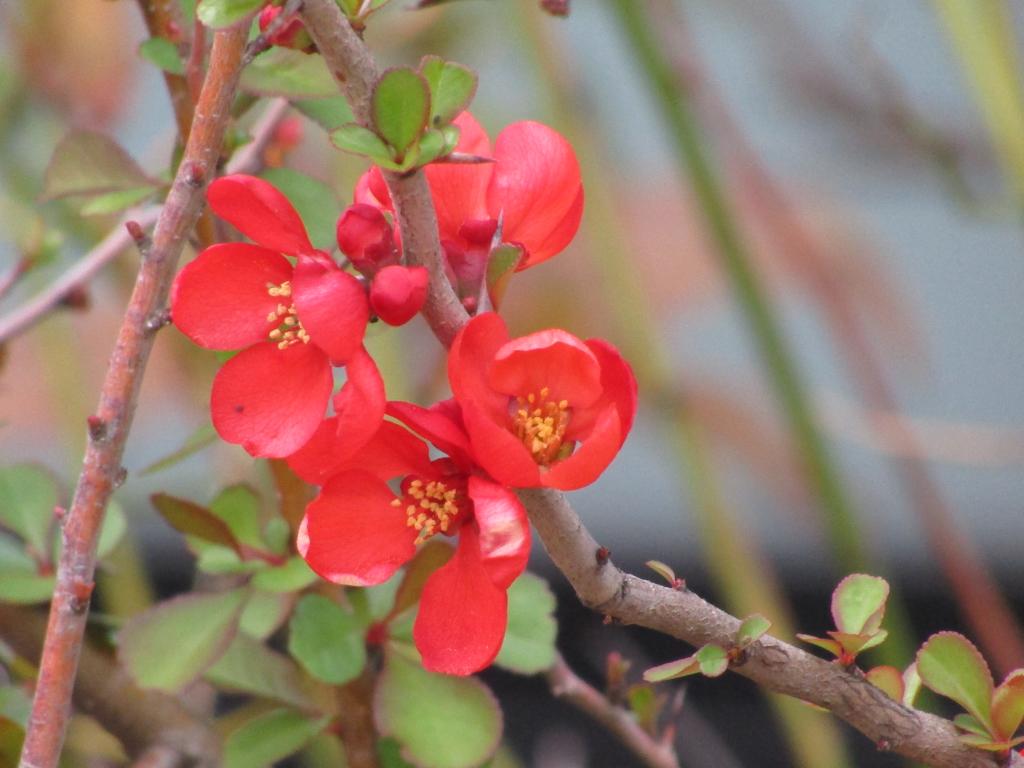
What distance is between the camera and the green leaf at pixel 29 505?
15.5 inches

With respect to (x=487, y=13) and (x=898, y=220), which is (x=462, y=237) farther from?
(x=898, y=220)

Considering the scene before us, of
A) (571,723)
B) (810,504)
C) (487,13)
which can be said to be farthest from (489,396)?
(571,723)

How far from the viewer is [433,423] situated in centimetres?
22

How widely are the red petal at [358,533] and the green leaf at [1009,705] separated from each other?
130 mm

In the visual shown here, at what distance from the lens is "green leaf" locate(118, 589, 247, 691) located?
341 mm

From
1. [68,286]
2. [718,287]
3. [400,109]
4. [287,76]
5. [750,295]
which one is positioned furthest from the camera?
[718,287]

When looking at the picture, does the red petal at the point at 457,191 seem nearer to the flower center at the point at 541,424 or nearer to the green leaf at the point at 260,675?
the flower center at the point at 541,424

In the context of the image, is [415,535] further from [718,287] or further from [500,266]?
[718,287]

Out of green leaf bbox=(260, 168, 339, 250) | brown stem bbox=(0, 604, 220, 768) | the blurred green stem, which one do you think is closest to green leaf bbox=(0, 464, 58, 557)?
brown stem bbox=(0, 604, 220, 768)

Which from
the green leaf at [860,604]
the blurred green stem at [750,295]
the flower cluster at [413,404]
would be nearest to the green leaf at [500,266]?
the flower cluster at [413,404]

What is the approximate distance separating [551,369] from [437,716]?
5.8 inches

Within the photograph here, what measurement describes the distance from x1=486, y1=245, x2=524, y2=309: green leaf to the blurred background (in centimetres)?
13

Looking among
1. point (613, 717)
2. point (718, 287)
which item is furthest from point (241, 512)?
point (718, 287)

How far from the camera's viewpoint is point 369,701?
1.21 ft
